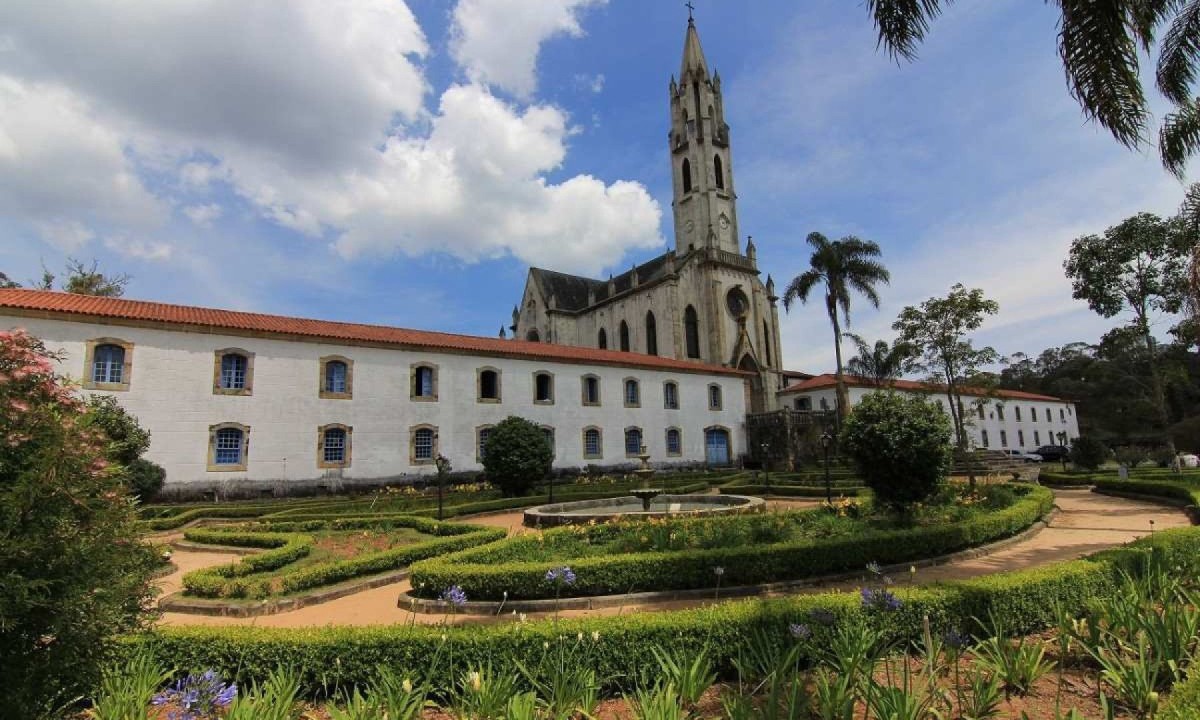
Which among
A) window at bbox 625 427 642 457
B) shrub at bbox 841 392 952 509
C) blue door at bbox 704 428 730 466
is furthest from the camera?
blue door at bbox 704 428 730 466

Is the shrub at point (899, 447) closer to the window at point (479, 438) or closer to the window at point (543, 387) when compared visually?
the window at point (479, 438)

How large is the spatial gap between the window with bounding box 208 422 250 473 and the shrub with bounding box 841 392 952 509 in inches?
831

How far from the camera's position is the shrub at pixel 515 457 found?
21.0 meters

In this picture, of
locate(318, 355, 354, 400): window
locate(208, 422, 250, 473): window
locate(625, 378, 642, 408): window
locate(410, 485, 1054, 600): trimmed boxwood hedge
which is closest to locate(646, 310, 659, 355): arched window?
locate(625, 378, 642, 408): window

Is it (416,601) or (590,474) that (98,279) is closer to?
(590,474)

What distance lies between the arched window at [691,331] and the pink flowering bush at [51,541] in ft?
146

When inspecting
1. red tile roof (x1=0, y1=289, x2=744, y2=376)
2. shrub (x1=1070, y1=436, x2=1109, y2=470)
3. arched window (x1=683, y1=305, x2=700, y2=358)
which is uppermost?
arched window (x1=683, y1=305, x2=700, y2=358)

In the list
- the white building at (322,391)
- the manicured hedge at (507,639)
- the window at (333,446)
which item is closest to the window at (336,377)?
the white building at (322,391)

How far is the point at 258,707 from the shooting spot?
3822 mm

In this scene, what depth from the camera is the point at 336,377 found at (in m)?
25.5

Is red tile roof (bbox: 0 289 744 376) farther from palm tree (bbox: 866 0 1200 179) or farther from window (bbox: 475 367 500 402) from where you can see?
palm tree (bbox: 866 0 1200 179)

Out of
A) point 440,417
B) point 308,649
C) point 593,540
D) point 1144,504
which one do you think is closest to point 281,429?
point 440,417

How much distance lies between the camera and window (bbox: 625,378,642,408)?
33703 mm

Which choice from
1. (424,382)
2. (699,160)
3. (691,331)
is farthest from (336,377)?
(699,160)
